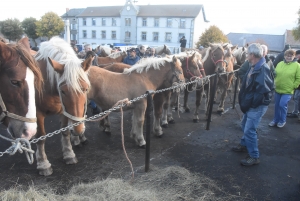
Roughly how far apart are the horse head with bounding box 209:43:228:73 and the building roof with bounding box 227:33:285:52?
56.0 meters

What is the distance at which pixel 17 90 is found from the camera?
2051 mm

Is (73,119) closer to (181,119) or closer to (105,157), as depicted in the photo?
(105,157)

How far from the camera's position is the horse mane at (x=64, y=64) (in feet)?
9.60

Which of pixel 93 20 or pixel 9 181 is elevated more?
pixel 93 20

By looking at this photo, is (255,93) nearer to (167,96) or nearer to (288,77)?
(167,96)

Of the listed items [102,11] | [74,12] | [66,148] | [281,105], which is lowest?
[66,148]

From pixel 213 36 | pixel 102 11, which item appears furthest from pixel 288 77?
pixel 102 11

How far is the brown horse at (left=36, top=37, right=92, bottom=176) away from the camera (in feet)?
9.66

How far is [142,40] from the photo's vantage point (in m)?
50.8

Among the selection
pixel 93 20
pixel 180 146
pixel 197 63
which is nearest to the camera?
pixel 180 146

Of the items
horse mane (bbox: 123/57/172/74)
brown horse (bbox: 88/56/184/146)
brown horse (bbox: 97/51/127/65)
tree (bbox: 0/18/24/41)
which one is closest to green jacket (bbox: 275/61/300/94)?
brown horse (bbox: 88/56/184/146)

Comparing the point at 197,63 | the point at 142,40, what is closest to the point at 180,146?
the point at 197,63

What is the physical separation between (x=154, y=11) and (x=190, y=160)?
50782 millimetres

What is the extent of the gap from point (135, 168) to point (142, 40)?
49.5m
